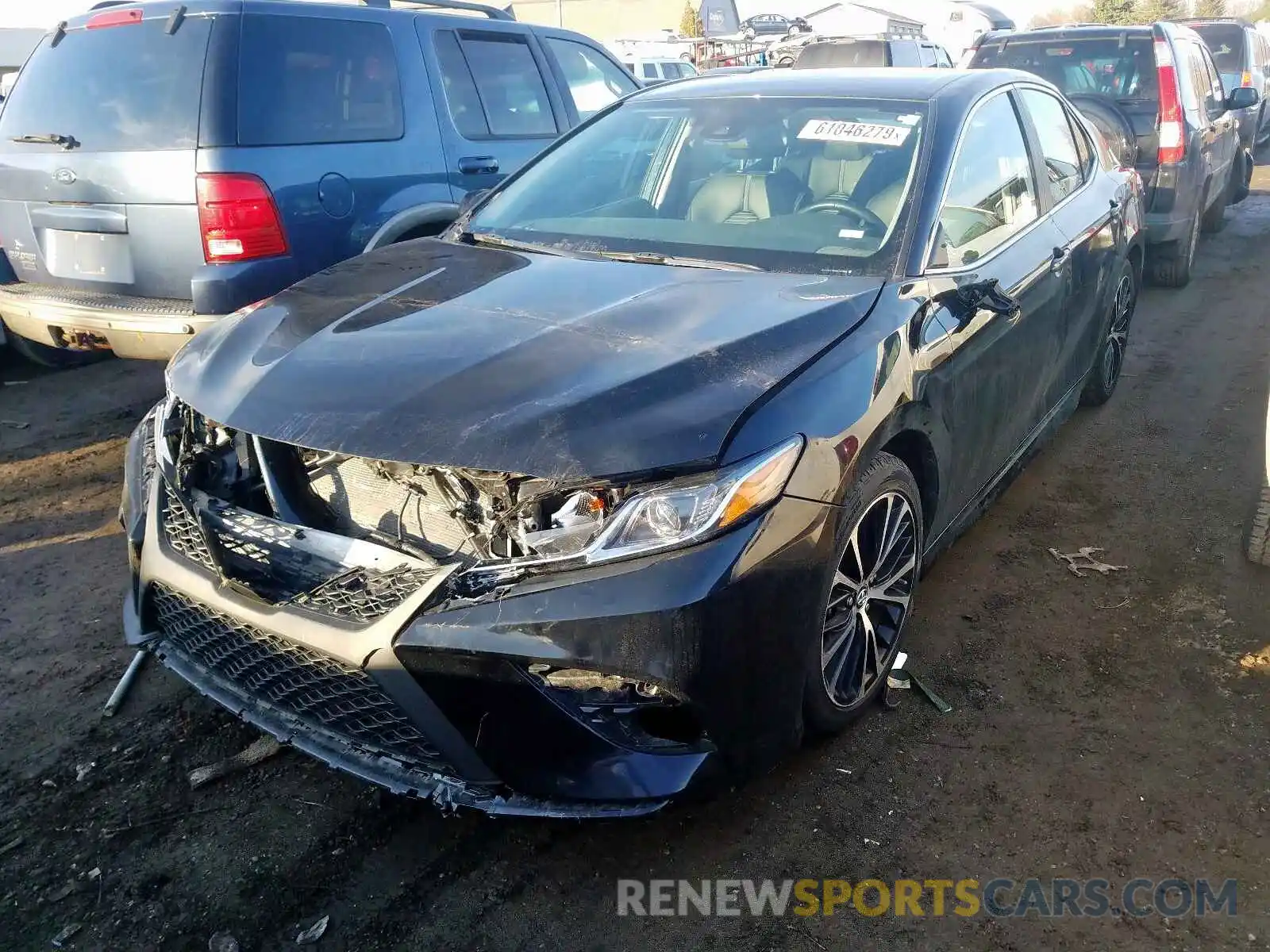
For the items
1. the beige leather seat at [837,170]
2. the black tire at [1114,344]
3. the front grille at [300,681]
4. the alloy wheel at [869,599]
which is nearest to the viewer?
the front grille at [300,681]

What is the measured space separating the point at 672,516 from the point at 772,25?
3225 cm

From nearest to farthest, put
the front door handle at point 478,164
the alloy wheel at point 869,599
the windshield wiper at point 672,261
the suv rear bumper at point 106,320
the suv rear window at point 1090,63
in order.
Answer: the alloy wheel at point 869,599
the windshield wiper at point 672,261
the suv rear bumper at point 106,320
the front door handle at point 478,164
the suv rear window at point 1090,63

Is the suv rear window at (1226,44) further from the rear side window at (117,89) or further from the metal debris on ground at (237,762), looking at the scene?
the metal debris on ground at (237,762)

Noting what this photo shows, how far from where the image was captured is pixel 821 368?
2467 millimetres

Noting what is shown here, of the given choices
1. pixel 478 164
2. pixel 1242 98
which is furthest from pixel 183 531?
pixel 1242 98

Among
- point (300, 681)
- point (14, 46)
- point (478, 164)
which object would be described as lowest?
point (300, 681)

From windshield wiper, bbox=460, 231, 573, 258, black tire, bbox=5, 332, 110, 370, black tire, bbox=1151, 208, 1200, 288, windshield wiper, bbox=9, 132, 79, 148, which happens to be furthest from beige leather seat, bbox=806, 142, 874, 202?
black tire, bbox=1151, 208, 1200, 288

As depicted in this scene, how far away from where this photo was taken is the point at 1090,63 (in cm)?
825

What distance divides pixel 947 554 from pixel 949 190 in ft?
4.82

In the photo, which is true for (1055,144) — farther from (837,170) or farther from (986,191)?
(837,170)

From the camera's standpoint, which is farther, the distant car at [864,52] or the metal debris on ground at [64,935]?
the distant car at [864,52]

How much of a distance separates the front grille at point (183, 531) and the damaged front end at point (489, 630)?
1 centimetres

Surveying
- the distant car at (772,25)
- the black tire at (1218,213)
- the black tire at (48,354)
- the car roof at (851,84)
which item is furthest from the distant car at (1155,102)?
the distant car at (772,25)

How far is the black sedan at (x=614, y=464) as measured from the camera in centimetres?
213
